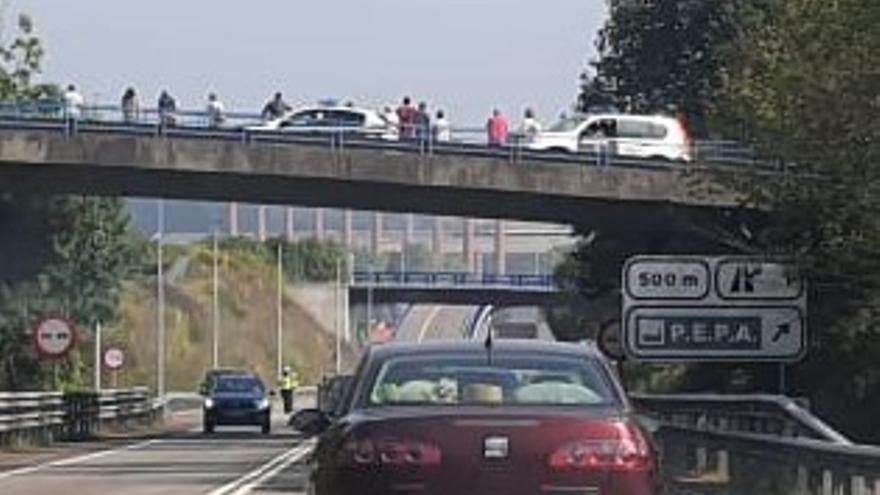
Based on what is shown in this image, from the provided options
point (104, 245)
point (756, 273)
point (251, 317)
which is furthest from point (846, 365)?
point (251, 317)

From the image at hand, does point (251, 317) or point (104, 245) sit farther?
point (251, 317)

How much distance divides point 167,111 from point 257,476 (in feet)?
90.9

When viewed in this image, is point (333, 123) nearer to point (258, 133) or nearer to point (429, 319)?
point (258, 133)

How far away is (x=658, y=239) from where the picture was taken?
203ft

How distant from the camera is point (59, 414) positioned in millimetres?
50719

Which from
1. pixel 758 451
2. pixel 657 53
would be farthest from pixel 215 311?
pixel 758 451

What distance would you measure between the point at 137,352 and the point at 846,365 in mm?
74121

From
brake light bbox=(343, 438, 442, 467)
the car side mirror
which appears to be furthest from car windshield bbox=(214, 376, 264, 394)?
brake light bbox=(343, 438, 442, 467)

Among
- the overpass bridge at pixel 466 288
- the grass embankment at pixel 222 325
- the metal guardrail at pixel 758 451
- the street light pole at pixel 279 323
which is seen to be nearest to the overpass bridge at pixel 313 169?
the metal guardrail at pixel 758 451

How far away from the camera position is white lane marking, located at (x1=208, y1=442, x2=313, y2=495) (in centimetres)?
2739

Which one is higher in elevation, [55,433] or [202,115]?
[202,115]

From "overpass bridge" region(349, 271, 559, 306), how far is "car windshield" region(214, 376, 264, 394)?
2184 inches

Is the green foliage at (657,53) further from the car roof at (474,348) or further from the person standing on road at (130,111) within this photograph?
the car roof at (474,348)

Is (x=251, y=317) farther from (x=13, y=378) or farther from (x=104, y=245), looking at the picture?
(x=13, y=378)
